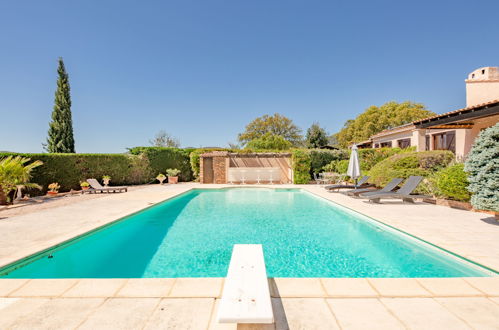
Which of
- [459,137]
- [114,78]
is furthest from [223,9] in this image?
[459,137]

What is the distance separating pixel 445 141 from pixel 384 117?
21955 millimetres

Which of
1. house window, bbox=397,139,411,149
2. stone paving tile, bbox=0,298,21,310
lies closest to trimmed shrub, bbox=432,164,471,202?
stone paving tile, bbox=0,298,21,310

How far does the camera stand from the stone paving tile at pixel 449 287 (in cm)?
259

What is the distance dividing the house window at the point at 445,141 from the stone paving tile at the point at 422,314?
18178mm

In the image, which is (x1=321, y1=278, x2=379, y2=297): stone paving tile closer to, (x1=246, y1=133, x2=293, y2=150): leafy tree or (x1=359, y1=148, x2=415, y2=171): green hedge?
(x1=359, y1=148, x2=415, y2=171): green hedge

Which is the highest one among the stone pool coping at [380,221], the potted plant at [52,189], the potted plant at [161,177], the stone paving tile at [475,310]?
the potted plant at [161,177]

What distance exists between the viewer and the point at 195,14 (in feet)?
51.9

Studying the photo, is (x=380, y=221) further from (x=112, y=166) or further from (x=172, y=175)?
(x=112, y=166)

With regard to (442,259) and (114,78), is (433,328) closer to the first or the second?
(442,259)

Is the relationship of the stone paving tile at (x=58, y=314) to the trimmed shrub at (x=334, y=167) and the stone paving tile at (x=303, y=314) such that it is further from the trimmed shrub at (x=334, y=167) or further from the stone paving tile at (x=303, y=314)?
the trimmed shrub at (x=334, y=167)

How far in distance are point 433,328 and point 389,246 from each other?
3097 mm

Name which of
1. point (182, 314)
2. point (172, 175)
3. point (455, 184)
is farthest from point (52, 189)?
point (455, 184)

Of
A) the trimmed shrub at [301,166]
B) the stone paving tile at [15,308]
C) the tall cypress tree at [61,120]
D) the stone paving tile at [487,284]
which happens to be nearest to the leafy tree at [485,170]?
the stone paving tile at [487,284]

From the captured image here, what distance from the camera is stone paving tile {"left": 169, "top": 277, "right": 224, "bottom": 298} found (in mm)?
2570
